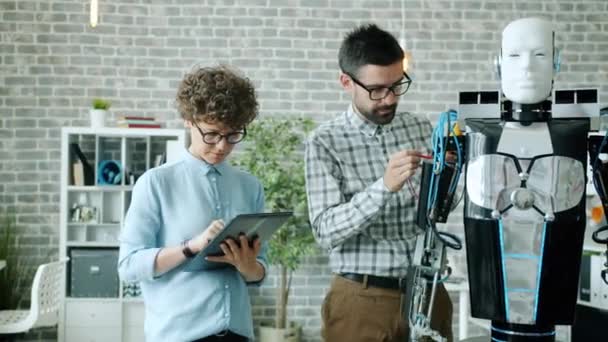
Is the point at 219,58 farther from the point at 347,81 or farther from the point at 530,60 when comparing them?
the point at 530,60

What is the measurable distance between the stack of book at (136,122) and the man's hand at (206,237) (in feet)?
11.7

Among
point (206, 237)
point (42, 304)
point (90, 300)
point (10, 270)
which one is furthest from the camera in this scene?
point (10, 270)

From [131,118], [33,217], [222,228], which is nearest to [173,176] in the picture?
[222,228]

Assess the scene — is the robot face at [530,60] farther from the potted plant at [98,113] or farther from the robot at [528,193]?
the potted plant at [98,113]

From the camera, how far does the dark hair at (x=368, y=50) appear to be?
7.09ft

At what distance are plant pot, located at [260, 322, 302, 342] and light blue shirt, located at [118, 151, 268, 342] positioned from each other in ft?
11.1

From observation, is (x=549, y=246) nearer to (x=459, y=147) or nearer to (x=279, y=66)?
(x=459, y=147)

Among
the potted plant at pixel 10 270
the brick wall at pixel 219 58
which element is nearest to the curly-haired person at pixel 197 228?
the brick wall at pixel 219 58

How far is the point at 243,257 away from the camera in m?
1.85

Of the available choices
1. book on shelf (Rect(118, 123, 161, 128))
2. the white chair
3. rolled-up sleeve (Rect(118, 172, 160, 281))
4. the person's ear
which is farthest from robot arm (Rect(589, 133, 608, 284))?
book on shelf (Rect(118, 123, 161, 128))

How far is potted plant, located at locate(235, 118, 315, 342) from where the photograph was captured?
5.12 meters

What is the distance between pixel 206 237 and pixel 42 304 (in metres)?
3.03

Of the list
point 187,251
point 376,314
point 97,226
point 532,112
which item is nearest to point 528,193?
point 532,112

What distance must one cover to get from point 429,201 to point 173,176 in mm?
595
